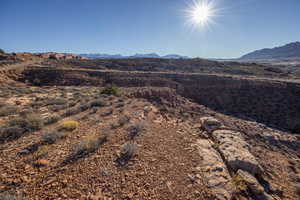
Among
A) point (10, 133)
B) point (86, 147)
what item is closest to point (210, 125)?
point (86, 147)

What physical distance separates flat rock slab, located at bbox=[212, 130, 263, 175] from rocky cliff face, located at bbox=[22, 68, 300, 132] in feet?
33.0

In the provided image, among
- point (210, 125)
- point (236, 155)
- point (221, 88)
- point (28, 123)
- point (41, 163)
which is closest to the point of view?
point (41, 163)

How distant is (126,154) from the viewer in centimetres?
396

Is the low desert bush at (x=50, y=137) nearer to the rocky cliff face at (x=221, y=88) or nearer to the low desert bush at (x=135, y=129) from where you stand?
the low desert bush at (x=135, y=129)

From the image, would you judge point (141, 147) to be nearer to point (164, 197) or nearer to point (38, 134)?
point (164, 197)

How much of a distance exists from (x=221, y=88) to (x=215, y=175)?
17.5 metres

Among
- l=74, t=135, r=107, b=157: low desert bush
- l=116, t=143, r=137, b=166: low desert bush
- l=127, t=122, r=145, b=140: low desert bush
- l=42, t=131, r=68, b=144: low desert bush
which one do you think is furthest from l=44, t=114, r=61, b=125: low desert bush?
l=116, t=143, r=137, b=166: low desert bush

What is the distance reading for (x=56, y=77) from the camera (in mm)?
18484

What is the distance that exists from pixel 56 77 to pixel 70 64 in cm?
1019

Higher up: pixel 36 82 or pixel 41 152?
pixel 41 152

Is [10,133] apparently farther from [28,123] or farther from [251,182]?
[251,182]

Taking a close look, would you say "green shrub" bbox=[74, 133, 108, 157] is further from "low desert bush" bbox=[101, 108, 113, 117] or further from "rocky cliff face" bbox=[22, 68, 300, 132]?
"rocky cliff face" bbox=[22, 68, 300, 132]

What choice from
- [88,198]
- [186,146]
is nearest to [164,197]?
[88,198]

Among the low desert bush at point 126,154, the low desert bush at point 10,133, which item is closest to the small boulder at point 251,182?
the low desert bush at point 126,154
